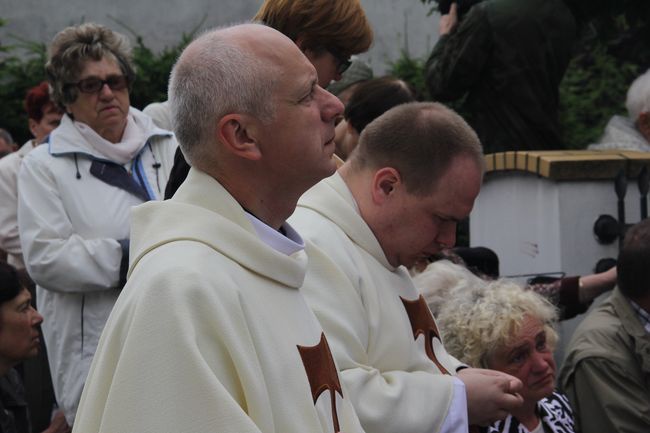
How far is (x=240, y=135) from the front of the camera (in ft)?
8.45

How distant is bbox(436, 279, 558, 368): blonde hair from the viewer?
15.0 feet

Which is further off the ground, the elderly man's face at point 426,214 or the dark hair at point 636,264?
the elderly man's face at point 426,214

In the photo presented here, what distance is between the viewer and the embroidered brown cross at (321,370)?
2607 mm

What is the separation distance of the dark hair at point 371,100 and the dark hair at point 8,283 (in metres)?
1.53

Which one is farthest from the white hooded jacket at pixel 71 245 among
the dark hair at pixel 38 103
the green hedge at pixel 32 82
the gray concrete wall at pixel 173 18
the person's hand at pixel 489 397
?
the gray concrete wall at pixel 173 18

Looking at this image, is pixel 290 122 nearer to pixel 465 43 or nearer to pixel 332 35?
pixel 332 35

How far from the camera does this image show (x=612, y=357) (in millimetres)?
5211

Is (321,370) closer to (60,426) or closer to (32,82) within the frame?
(60,426)

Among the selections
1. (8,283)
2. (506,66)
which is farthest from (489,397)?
(506,66)

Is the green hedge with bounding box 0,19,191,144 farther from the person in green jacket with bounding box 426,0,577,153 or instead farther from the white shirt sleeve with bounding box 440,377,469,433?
the white shirt sleeve with bounding box 440,377,469,433

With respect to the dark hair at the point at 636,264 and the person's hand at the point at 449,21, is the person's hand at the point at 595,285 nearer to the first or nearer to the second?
the dark hair at the point at 636,264

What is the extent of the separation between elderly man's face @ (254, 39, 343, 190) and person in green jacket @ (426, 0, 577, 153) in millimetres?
4191

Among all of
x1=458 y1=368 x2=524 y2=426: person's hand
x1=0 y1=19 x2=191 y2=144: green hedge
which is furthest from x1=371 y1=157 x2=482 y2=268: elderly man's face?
x1=0 y1=19 x2=191 y2=144: green hedge

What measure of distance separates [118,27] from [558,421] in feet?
38.6
